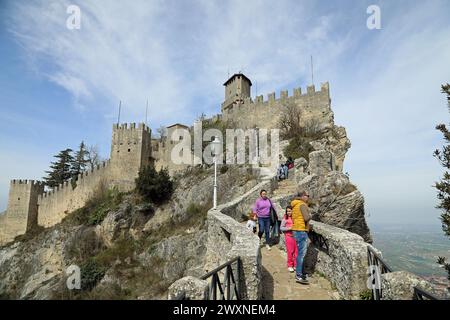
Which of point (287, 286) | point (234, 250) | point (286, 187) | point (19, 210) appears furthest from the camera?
point (19, 210)

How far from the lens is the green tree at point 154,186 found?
83.9 feet

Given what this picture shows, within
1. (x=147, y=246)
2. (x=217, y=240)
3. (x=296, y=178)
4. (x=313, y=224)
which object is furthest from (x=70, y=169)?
(x=313, y=224)

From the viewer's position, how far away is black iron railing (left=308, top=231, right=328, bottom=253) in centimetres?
608

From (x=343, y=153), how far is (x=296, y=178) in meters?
7.98

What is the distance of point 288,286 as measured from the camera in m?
5.60

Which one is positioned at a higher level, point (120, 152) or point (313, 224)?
point (120, 152)

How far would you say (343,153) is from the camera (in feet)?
70.6

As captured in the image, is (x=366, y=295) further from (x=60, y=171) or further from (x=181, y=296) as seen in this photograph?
(x=60, y=171)

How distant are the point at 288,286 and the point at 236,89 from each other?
3715 cm

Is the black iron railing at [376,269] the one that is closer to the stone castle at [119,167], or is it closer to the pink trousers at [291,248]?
the pink trousers at [291,248]

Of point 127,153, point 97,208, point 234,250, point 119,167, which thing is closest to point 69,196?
point 97,208

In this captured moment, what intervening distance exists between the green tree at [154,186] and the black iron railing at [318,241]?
2078 centimetres

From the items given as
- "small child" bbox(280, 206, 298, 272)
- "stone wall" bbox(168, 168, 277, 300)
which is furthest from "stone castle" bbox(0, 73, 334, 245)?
"small child" bbox(280, 206, 298, 272)

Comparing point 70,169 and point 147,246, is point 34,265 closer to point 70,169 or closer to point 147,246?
point 147,246
